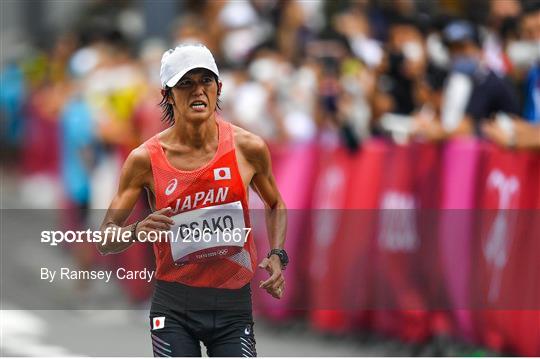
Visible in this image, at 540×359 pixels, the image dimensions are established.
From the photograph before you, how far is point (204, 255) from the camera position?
7648 mm

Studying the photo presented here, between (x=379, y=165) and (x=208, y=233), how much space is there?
5.93 meters

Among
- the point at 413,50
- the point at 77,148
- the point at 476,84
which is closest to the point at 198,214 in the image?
the point at 476,84

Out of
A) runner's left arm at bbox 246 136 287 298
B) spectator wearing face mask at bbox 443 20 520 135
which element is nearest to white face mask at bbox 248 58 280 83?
spectator wearing face mask at bbox 443 20 520 135

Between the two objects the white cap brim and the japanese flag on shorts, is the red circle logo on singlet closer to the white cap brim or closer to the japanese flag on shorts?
the white cap brim

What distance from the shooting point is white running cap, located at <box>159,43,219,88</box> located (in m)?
7.26

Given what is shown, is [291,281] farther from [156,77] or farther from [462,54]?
[156,77]

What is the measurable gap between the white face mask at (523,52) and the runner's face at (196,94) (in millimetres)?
5128

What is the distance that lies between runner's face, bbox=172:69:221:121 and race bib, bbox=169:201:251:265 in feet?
1.48

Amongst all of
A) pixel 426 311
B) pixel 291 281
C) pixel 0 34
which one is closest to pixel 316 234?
pixel 291 281

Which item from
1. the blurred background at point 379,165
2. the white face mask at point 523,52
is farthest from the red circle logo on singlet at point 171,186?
the white face mask at point 523,52

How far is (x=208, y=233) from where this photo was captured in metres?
7.57

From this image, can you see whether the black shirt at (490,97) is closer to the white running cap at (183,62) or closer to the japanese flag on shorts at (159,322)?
the japanese flag on shorts at (159,322)

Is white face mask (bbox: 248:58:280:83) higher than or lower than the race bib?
higher

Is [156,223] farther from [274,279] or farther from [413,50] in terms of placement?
[413,50]
